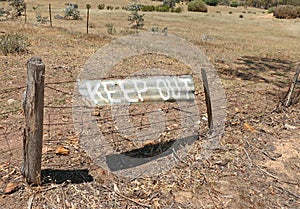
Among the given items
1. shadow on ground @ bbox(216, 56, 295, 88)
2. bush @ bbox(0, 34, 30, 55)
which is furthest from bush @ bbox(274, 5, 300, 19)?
bush @ bbox(0, 34, 30, 55)

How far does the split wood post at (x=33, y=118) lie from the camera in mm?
2475

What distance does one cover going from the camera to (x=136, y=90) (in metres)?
3.01

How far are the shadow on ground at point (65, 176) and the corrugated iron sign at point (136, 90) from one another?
2.71 feet

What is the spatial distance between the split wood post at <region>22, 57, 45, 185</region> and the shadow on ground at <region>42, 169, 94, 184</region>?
17 centimetres

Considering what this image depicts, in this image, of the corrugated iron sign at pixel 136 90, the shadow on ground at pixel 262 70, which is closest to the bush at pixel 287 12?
the shadow on ground at pixel 262 70

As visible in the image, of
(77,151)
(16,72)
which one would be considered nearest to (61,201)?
(77,151)

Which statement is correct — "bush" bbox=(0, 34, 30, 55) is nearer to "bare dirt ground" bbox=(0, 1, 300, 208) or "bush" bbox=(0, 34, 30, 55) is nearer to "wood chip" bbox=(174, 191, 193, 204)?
"bare dirt ground" bbox=(0, 1, 300, 208)

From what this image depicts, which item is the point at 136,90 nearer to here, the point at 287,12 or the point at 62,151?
the point at 62,151

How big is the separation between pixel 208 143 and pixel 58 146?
75.7 inches

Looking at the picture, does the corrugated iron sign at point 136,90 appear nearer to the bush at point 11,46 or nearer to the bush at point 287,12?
the bush at point 11,46

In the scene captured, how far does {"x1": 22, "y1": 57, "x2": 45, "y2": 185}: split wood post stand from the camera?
2.47m

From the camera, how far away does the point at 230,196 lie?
3.20 m

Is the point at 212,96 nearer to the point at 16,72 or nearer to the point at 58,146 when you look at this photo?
the point at 58,146

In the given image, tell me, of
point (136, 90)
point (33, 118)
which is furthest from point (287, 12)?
point (33, 118)
